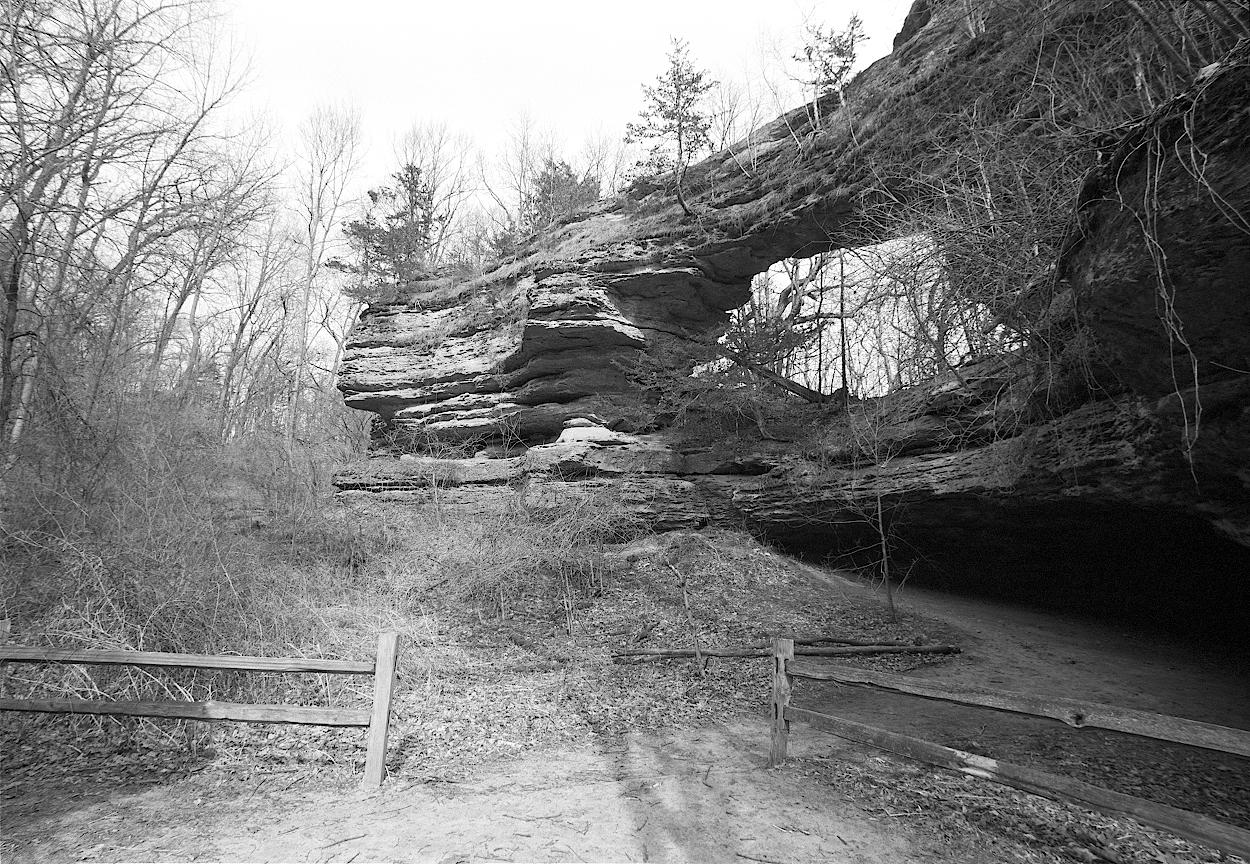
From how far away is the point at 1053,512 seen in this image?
9.84 m

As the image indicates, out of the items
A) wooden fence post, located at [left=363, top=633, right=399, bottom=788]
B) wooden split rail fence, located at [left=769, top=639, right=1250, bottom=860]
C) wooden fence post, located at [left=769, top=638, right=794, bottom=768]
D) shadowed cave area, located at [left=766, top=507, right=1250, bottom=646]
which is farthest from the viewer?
shadowed cave area, located at [left=766, top=507, right=1250, bottom=646]

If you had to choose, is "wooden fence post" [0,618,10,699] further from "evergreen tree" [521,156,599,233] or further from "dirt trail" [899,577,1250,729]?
"evergreen tree" [521,156,599,233]

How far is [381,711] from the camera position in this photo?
491 cm

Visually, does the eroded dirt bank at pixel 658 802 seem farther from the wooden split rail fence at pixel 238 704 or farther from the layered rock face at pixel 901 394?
the layered rock face at pixel 901 394

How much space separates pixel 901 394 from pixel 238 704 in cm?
1202

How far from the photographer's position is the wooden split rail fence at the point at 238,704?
462cm

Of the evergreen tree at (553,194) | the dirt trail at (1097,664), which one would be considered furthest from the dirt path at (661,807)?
the evergreen tree at (553,194)

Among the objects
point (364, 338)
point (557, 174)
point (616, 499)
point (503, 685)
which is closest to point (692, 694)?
point (503, 685)

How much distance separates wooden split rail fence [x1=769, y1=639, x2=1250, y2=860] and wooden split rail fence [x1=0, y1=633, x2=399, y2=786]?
354 centimetres

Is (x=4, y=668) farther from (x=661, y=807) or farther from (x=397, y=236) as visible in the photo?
(x=397, y=236)

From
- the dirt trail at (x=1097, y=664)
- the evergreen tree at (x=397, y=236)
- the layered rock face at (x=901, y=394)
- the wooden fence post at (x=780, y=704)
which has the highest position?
the evergreen tree at (x=397, y=236)

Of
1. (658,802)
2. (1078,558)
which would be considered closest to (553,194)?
(1078,558)

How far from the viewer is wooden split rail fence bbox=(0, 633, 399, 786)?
15.1 ft

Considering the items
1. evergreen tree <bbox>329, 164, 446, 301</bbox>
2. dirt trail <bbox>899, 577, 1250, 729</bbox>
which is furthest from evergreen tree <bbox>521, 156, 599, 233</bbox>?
dirt trail <bbox>899, 577, 1250, 729</bbox>
